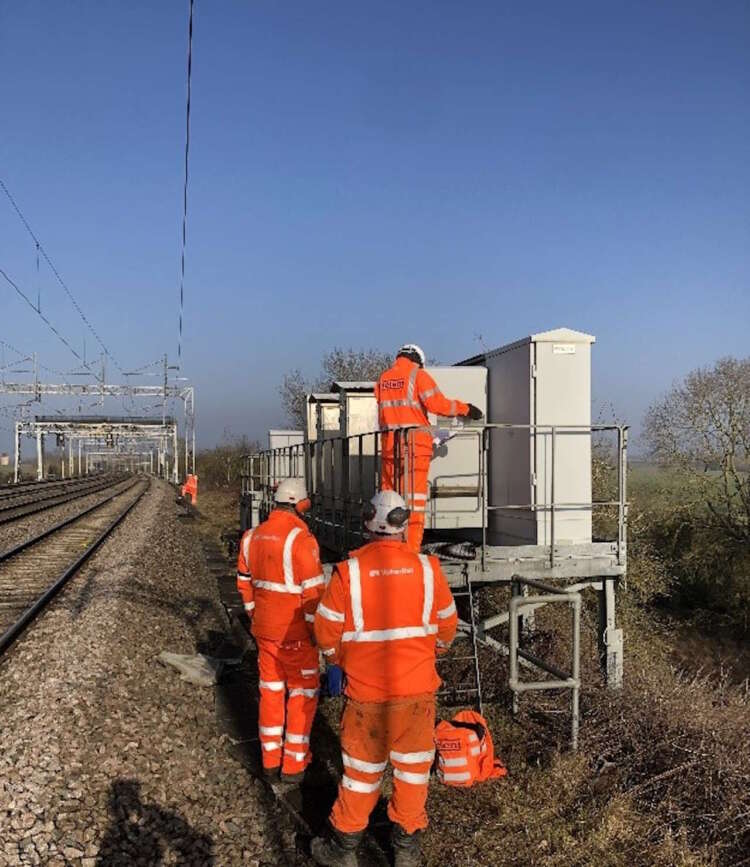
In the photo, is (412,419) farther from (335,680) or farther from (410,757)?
(410,757)

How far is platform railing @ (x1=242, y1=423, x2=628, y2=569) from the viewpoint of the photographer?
754 cm

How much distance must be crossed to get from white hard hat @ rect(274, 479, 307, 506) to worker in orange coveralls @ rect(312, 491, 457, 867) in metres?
1.43

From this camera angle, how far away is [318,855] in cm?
454

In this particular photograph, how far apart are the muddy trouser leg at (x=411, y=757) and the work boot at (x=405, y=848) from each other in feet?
0.14

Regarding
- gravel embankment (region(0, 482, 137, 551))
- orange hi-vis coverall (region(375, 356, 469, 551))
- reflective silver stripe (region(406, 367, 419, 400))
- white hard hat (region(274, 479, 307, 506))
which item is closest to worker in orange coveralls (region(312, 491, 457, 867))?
white hard hat (region(274, 479, 307, 506))

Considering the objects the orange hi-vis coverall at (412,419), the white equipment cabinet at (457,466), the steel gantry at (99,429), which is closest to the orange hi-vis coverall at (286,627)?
the orange hi-vis coverall at (412,419)

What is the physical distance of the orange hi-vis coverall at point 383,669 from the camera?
4359 millimetres

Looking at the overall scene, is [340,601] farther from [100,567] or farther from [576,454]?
[100,567]

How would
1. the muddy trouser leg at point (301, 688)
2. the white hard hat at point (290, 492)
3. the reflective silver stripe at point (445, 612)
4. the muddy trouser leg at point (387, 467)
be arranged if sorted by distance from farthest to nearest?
1. the muddy trouser leg at point (387, 467)
2. the white hard hat at point (290, 492)
3. the muddy trouser leg at point (301, 688)
4. the reflective silver stripe at point (445, 612)

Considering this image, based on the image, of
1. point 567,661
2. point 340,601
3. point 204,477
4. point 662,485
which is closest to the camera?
point 340,601

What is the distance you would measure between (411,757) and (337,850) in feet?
2.28

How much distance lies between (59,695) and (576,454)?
569cm

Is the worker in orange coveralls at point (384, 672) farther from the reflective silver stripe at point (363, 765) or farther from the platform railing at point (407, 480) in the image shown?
the platform railing at point (407, 480)

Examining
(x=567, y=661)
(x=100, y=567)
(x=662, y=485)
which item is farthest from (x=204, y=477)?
(x=567, y=661)
